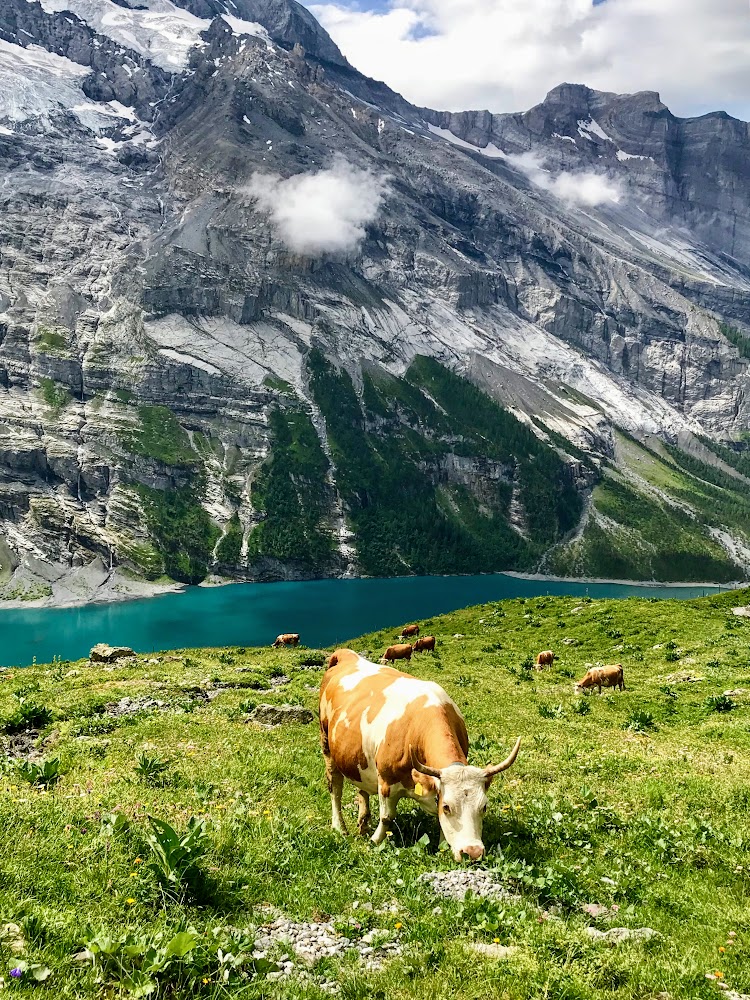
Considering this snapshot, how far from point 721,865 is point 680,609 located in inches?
1755

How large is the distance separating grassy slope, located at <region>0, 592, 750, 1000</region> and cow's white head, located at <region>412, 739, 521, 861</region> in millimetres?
535

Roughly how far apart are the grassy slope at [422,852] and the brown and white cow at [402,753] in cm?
72

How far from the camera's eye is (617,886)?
10.1 m

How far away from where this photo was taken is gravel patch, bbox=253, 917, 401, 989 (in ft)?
25.2

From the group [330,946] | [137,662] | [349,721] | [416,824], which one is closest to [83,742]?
[349,721]

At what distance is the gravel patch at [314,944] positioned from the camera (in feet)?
25.2

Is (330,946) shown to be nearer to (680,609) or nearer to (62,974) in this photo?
(62,974)

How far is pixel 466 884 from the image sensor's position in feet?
31.9

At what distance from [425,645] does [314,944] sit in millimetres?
43339

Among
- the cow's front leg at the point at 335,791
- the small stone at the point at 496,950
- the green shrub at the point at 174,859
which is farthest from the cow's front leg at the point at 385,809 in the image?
the green shrub at the point at 174,859

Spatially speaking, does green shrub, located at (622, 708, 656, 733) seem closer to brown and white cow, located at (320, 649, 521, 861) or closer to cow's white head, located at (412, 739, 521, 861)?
brown and white cow, located at (320, 649, 521, 861)

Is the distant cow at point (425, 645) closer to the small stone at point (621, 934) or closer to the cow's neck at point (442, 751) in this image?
the cow's neck at point (442, 751)

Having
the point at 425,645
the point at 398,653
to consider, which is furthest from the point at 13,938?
the point at 425,645

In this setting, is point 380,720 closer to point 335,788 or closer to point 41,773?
point 335,788
